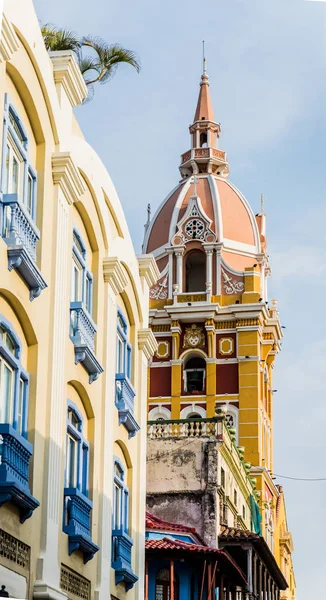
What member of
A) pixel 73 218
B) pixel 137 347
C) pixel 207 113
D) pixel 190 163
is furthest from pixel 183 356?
pixel 73 218

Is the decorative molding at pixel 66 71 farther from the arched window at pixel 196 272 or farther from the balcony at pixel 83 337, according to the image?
the arched window at pixel 196 272

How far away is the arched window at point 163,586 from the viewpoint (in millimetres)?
30120

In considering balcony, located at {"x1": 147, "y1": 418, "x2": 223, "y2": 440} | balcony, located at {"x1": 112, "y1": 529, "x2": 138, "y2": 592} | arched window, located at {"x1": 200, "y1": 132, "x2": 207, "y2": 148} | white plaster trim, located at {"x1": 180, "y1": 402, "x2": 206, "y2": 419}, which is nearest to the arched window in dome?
arched window, located at {"x1": 200, "y1": 132, "x2": 207, "y2": 148}

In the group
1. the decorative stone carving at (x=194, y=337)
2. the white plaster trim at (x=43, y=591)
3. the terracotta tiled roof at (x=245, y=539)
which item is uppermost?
the decorative stone carving at (x=194, y=337)

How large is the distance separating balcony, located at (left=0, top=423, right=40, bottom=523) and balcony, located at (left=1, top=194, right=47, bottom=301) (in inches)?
81.5

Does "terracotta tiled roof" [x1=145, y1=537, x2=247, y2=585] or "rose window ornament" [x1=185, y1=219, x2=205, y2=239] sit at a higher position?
"rose window ornament" [x1=185, y1=219, x2=205, y2=239]

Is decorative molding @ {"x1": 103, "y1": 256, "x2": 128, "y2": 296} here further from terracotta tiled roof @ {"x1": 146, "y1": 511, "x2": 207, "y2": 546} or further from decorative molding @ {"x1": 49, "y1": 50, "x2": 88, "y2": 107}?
terracotta tiled roof @ {"x1": 146, "y1": 511, "x2": 207, "y2": 546}

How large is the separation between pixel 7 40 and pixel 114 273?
687 cm

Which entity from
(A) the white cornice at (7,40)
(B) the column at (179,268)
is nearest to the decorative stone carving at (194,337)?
(B) the column at (179,268)

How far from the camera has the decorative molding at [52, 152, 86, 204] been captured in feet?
58.1

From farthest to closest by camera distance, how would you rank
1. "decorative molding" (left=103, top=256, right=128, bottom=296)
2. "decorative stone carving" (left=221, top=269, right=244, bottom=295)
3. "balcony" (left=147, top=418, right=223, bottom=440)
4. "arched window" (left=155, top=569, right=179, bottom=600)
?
"decorative stone carving" (left=221, top=269, right=244, bottom=295), "balcony" (left=147, top=418, right=223, bottom=440), "arched window" (left=155, top=569, right=179, bottom=600), "decorative molding" (left=103, top=256, right=128, bottom=296)

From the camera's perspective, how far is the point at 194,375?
191 feet

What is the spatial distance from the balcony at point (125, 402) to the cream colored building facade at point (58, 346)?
36 mm

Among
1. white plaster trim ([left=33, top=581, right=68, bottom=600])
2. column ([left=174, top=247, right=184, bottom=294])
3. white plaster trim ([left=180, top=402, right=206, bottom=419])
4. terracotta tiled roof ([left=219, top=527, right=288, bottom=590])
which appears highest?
column ([left=174, top=247, right=184, bottom=294])
